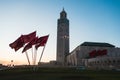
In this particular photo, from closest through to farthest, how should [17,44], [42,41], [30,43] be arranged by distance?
[17,44], [30,43], [42,41]

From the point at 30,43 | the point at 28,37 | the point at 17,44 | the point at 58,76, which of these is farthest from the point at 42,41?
the point at 58,76

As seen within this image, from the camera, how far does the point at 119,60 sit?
429 feet

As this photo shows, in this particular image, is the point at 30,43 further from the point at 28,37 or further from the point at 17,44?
the point at 17,44

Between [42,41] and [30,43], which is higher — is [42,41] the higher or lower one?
the higher one

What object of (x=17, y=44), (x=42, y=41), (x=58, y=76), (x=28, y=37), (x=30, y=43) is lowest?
(x=58, y=76)

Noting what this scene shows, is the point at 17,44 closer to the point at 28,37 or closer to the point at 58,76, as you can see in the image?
the point at 28,37

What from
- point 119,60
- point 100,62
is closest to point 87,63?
point 100,62

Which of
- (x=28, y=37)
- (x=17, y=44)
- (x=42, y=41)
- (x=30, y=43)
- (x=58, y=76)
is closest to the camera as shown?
(x=58, y=76)

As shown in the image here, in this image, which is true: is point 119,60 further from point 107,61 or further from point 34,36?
point 34,36

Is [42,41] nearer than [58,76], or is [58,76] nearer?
[58,76]

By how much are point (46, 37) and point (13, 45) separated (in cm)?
1346

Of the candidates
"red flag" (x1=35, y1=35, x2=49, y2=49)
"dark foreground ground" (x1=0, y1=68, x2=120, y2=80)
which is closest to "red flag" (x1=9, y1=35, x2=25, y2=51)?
"dark foreground ground" (x1=0, y1=68, x2=120, y2=80)

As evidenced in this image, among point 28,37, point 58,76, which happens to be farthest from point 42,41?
point 58,76

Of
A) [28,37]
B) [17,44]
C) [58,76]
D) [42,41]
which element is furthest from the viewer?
[42,41]
